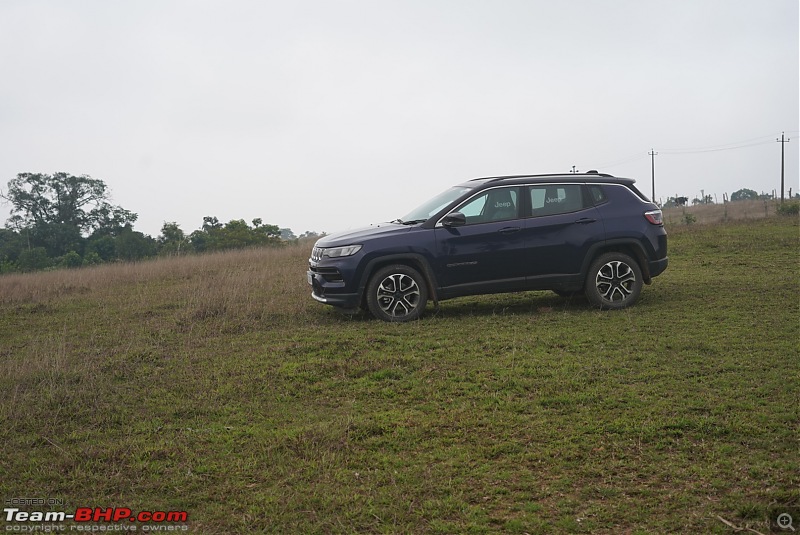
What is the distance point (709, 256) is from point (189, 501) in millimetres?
13911

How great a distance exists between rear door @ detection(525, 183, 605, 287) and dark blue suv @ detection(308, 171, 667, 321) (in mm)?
13

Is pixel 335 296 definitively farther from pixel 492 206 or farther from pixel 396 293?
pixel 492 206

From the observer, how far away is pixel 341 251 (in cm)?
966

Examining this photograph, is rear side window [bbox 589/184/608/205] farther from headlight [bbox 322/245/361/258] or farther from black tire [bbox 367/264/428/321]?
headlight [bbox 322/245/361/258]

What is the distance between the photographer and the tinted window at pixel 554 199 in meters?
9.93

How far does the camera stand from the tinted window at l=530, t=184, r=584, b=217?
9.93m

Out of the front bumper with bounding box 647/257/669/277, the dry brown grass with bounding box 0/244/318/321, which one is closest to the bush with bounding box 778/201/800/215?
the dry brown grass with bounding box 0/244/318/321

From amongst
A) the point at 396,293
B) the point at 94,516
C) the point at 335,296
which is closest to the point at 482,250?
the point at 396,293

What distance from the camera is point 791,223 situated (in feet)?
72.0

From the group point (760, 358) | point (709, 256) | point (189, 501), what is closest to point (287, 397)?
point (189, 501)

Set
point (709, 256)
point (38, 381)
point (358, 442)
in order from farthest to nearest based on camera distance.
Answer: point (709, 256) → point (38, 381) → point (358, 442)

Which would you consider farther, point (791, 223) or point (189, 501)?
point (791, 223)

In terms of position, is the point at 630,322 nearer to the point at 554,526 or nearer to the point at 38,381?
the point at 554,526

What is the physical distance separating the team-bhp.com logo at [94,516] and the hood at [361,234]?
18.1 feet
